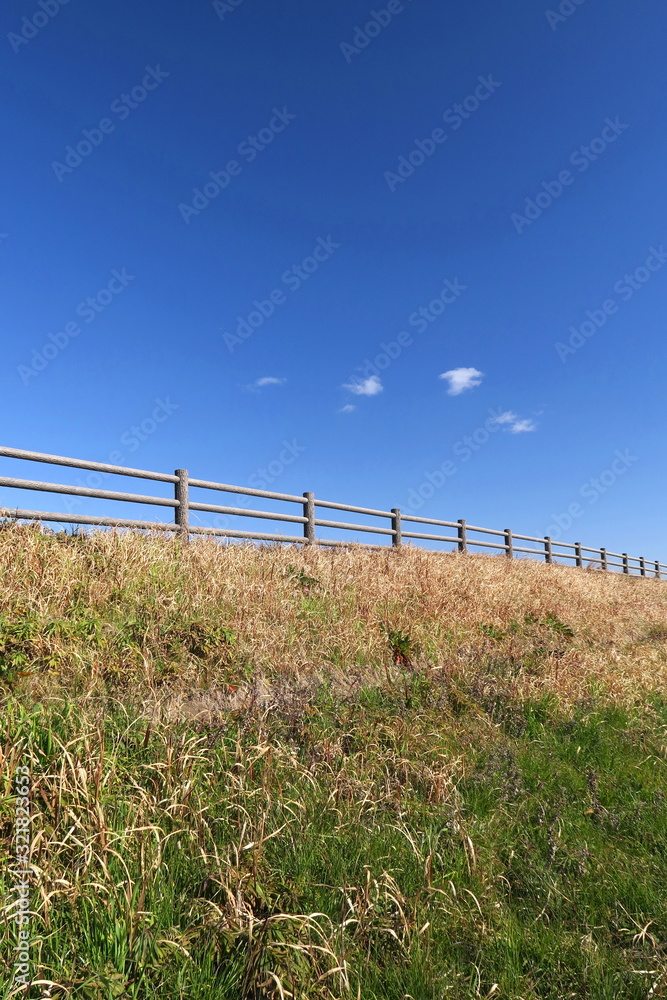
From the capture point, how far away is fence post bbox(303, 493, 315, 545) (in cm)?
1111

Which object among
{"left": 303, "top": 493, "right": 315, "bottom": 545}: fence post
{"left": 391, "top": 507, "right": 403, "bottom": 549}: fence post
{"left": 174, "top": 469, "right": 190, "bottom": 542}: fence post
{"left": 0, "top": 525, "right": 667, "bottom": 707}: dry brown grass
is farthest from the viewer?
{"left": 391, "top": 507, "right": 403, "bottom": 549}: fence post

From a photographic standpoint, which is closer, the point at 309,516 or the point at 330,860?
the point at 330,860

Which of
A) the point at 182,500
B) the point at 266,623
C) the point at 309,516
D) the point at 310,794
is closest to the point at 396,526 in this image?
the point at 309,516

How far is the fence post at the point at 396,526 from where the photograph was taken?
13641mm

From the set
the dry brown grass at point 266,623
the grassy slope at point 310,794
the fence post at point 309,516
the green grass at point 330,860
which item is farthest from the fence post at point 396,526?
the green grass at point 330,860

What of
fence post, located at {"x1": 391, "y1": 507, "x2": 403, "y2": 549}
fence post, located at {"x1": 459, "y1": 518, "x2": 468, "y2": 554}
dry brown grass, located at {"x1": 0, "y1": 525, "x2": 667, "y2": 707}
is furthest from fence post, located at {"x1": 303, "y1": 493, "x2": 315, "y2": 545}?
fence post, located at {"x1": 459, "y1": 518, "x2": 468, "y2": 554}

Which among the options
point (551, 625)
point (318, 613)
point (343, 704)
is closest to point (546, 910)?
point (343, 704)

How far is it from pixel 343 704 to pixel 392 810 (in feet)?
3.99

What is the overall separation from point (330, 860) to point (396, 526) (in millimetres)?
11043

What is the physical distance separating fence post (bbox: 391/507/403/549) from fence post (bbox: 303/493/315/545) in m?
2.98

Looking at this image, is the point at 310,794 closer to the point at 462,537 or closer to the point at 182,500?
the point at 182,500

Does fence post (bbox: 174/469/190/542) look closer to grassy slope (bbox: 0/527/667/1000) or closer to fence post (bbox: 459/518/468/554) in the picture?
grassy slope (bbox: 0/527/667/1000)

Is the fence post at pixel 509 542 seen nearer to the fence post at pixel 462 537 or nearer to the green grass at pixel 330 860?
the fence post at pixel 462 537

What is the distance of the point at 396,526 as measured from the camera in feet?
45.3
